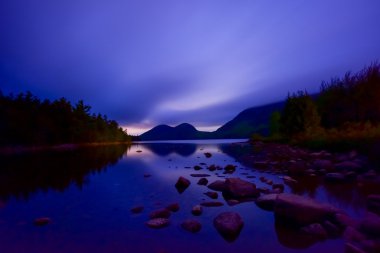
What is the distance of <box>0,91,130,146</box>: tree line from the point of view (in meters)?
53.3

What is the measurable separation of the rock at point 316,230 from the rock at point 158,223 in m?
4.04

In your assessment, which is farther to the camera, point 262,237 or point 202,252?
point 262,237

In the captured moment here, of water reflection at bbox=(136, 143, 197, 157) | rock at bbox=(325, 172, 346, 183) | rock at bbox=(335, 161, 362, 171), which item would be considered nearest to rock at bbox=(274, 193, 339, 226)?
rock at bbox=(325, 172, 346, 183)

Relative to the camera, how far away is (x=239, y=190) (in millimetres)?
9672

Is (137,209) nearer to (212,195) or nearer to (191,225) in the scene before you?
(191,225)

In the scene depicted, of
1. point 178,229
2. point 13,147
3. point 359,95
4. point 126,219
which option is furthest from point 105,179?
point 13,147

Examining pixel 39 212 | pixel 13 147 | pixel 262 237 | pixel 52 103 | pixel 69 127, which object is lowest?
pixel 262 237

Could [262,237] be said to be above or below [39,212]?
below

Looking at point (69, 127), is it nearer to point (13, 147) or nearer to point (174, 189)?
point (13, 147)

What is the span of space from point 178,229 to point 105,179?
33.6 feet

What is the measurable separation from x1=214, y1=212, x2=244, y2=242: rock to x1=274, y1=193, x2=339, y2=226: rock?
1332mm

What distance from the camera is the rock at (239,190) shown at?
9560 mm

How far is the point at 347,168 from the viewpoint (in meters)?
13.8

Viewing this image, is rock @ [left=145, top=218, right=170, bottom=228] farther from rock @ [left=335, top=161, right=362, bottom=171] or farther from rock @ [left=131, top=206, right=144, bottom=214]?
rock @ [left=335, top=161, right=362, bottom=171]
